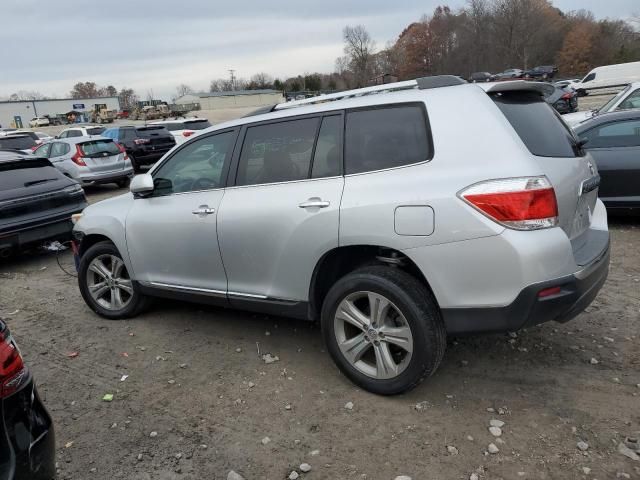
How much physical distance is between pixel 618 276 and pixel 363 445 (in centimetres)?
358

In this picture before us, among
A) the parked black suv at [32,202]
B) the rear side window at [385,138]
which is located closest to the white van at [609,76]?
the parked black suv at [32,202]

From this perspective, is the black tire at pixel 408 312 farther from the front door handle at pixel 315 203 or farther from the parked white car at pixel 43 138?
the parked white car at pixel 43 138

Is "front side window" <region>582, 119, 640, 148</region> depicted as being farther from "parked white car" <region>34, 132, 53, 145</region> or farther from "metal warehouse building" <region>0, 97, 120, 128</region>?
"metal warehouse building" <region>0, 97, 120, 128</region>

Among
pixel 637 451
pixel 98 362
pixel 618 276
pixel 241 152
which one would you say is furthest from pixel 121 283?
pixel 618 276

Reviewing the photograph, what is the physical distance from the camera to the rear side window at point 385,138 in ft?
9.78

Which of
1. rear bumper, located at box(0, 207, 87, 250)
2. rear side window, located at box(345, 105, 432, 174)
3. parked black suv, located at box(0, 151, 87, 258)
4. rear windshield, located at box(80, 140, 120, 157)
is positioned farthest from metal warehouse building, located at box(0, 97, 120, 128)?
rear side window, located at box(345, 105, 432, 174)

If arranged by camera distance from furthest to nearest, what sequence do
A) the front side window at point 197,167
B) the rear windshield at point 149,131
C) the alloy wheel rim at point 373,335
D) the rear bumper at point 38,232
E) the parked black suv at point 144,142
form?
the rear windshield at point 149,131 < the parked black suv at point 144,142 < the rear bumper at point 38,232 < the front side window at point 197,167 < the alloy wheel rim at point 373,335

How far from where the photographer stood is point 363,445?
2.78 metres

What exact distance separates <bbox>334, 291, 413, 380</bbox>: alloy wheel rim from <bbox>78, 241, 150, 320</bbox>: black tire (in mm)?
2208

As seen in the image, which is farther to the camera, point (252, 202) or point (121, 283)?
point (121, 283)

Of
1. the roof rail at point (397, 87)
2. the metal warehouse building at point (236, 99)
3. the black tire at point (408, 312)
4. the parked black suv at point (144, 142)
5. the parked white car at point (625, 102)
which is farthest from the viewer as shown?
the metal warehouse building at point (236, 99)

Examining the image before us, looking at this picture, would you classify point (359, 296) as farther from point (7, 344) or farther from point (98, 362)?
point (98, 362)

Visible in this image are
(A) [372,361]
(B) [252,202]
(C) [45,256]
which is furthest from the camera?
(C) [45,256]

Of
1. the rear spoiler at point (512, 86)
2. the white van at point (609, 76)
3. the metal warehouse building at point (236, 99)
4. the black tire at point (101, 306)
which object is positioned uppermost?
the metal warehouse building at point (236, 99)
